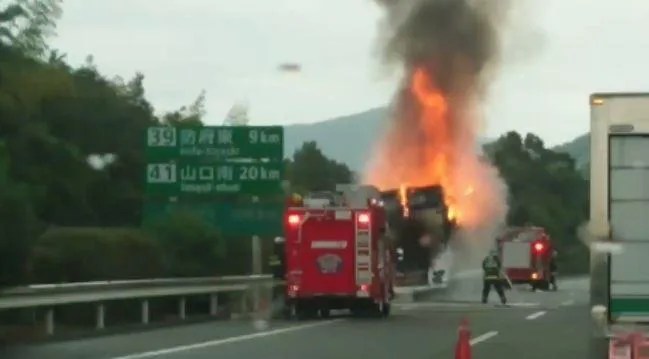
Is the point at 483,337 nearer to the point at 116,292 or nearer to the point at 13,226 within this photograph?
the point at 116,292

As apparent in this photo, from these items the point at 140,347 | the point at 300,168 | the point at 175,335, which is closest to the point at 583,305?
the point at 175,335

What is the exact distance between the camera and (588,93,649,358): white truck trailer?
12.0 m

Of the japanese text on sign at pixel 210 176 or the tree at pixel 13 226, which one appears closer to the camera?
the tree at pixel 13 226

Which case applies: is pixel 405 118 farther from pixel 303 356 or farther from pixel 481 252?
pixel 303 356

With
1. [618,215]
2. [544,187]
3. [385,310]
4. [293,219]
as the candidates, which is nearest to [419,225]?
[385,310]

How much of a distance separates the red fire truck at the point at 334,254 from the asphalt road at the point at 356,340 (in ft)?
2.40

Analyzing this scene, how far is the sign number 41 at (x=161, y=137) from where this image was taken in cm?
3822

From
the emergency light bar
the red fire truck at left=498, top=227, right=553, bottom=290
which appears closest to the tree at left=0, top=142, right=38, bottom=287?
the emergency light bar

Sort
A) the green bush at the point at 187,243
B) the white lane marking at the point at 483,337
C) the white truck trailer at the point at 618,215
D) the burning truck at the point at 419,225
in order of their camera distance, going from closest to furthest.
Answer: the white truck trailer at the point at 618,215 < the white lane marking at the point at 483,337 < the green bush at the point at 187,243 < the burning truck at the point at 419,225

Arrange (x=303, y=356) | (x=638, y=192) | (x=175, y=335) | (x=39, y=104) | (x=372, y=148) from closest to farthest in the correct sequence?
(x=638, y=192) → (x=303, y=356) → (x=175, y=335) → (x=39, y=104) → (x=372, y=148)

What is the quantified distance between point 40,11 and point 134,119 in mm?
6264

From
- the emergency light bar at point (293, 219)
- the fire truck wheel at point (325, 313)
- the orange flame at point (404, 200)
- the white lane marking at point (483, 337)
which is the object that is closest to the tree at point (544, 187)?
the orange flame at point (404, 200)

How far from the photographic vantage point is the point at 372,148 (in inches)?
2314

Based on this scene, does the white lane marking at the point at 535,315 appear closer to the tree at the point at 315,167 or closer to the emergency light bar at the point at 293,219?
the emergency light bar at the point at 293,219
